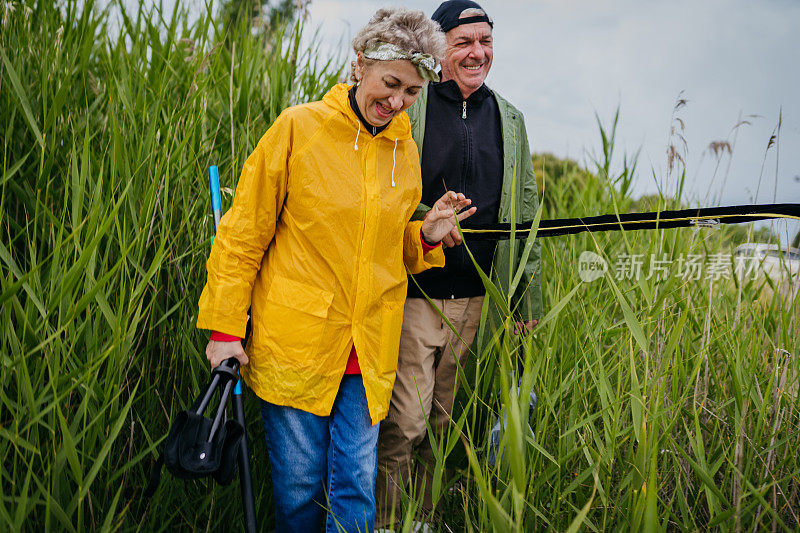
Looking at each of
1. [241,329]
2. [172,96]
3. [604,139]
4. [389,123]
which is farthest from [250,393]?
[604,139]

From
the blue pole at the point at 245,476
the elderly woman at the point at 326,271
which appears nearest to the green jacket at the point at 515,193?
the elderly woman at the point at 326,271

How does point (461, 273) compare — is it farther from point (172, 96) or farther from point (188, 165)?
point (172, 96)

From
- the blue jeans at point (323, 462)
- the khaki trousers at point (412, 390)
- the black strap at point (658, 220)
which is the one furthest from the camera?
the khaki trousers at point (412, 390)

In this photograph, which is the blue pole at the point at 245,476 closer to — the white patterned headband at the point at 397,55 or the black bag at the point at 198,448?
the black bag at the point at 198,448

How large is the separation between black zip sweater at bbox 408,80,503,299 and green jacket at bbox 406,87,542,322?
47mm

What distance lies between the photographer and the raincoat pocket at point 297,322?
172 cm

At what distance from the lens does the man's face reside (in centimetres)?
219

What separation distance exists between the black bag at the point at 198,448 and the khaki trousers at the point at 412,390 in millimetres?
691

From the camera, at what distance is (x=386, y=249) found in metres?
1.85

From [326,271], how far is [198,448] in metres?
0.63

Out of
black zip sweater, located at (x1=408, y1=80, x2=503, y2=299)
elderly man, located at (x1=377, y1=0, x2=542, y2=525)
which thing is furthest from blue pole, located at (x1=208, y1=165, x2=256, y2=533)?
black zip sweater, located at (x1=408, y1=80, x2=503, y2=299)

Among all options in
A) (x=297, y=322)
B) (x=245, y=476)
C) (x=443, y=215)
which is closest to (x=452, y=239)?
(x=443, y=215)

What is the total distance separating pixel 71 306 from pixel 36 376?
0.20m

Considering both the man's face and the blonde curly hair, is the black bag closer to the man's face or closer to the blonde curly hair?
the blonde curly hair
